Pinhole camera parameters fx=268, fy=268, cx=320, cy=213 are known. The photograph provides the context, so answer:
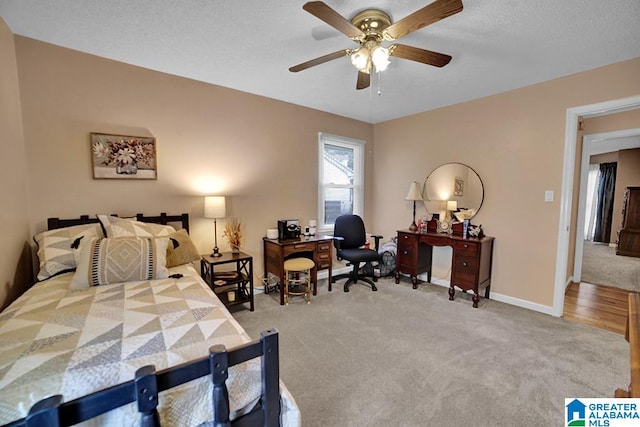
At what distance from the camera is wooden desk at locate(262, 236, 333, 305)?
3213 mm

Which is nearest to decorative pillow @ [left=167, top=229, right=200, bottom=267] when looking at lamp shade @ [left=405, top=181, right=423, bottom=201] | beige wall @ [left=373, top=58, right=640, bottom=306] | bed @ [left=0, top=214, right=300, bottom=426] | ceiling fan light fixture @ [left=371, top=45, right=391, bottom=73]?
bed @ [left=0, top=214, right=300, bottom=426]

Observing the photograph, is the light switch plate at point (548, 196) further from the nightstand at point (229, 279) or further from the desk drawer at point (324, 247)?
the nightstand at point (229, 279)

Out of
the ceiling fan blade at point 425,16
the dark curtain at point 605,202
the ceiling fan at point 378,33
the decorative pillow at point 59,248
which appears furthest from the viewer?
the dark curtain at point 605,202

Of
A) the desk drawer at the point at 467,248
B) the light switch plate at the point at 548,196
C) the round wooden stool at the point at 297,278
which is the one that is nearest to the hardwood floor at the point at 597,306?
the desk drawer at the point at 467,248

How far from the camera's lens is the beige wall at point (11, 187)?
1882mm

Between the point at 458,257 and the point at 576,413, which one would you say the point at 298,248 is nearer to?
the point at 458,257

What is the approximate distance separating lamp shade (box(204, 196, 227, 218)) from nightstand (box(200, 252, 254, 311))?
47 centimetres

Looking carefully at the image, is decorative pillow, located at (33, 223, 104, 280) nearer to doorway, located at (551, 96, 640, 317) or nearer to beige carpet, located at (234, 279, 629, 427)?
beige carpet, located at (234, 279, 629, 427)

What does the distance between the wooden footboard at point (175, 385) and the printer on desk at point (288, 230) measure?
249 cm

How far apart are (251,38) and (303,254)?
2584mm

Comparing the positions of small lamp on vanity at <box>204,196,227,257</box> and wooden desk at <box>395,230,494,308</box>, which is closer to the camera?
small lamp on vanity at <box>204,196,227,257</box>

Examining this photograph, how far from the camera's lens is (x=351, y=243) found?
3943 millimetres

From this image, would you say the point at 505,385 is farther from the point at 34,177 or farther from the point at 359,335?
the point at 34,177

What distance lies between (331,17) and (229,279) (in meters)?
2.53
